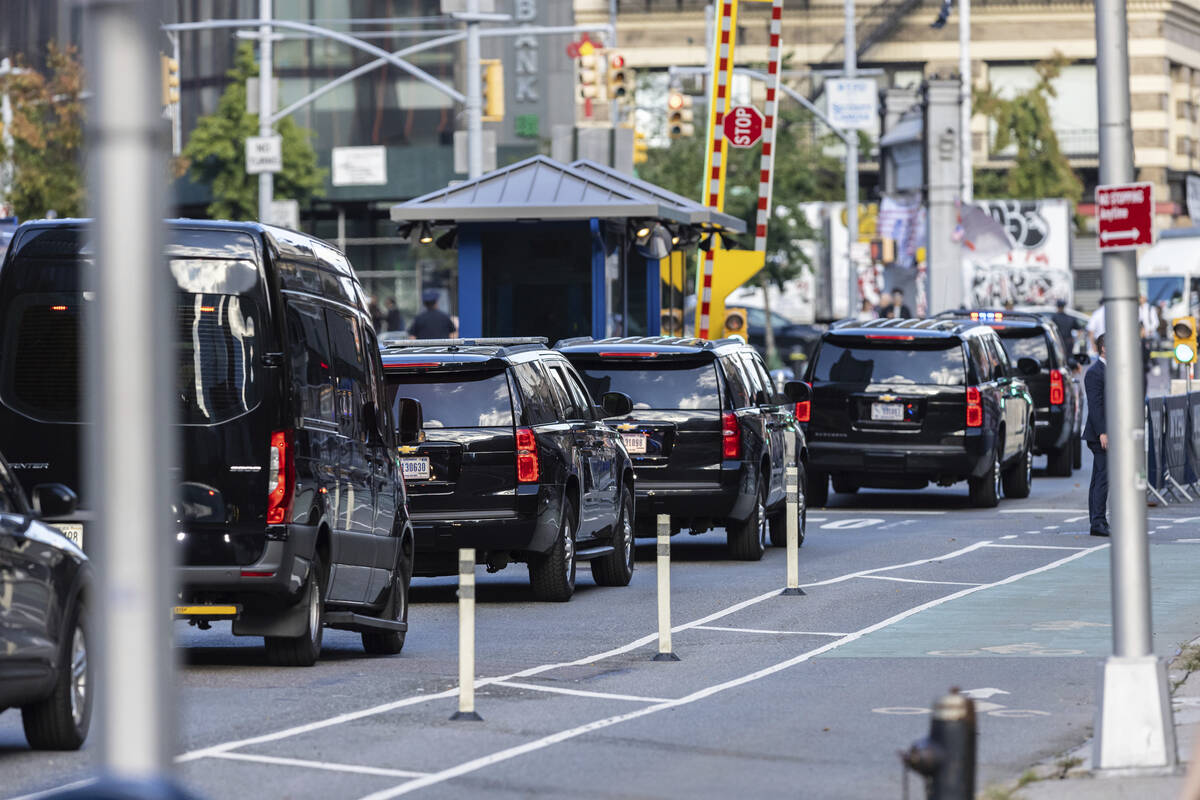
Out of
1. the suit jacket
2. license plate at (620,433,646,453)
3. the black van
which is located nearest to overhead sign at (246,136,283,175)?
the suit jacket

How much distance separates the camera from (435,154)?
72438mm

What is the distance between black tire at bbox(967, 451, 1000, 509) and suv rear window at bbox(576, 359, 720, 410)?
22.2ft

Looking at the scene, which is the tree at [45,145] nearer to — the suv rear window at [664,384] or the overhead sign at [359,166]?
the overhead sign at [359,166]

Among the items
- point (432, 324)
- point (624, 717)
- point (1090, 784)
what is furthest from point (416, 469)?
point (432, 324)

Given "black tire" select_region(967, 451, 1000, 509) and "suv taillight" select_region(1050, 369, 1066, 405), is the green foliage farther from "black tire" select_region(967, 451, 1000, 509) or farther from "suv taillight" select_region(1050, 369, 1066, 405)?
"black tire" select_region(967, 451, 1000, 509)

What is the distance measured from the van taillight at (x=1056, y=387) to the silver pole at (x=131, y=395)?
88.7ft

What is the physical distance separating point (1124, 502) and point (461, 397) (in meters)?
7.68

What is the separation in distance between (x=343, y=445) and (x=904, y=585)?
6285mm

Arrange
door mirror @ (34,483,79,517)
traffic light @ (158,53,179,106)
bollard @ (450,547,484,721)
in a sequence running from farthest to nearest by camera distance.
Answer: traffic light @ (158,53,179,106) < bollard @ (450,547,484,721) < door mirror @ (34,483,79,517)

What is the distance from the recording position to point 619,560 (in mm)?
19000

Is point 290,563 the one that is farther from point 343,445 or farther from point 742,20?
point 742,20

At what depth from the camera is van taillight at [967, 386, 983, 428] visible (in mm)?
25812

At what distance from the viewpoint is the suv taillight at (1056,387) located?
104 ft

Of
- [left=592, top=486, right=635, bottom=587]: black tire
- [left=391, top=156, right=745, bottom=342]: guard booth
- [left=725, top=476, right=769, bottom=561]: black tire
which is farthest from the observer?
[left=391, top=156, right=745, bottom=342]: guard booth
